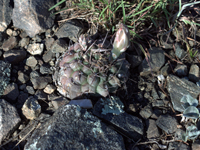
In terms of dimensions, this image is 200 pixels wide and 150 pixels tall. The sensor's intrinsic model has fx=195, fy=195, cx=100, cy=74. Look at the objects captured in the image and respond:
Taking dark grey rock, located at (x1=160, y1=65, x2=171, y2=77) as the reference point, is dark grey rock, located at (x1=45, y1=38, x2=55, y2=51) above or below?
above

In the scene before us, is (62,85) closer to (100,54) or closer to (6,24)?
(100,54)

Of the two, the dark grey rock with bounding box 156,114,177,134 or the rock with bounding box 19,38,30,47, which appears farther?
the rock with bounding box 19,38,30,47

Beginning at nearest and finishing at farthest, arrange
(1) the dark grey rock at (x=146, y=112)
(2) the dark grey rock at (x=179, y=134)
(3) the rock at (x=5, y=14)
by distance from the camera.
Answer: (2) the dark grey rock at (x=179, y=134) → (1) the dark grey rock at (x=146, y=112) → (3) the rock at (x=5, y=14)

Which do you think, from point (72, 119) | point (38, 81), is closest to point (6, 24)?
point (38, 81)

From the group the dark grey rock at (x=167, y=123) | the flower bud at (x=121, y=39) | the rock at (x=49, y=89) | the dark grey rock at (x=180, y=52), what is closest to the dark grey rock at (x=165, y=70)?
the dark grey rock at (x=180, y=52)

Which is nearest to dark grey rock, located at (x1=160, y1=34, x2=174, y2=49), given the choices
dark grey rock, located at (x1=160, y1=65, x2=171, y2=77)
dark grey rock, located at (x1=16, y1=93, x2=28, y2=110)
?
dark grey rock, located at (x1=160, y1=65, x2=171, y2=77)

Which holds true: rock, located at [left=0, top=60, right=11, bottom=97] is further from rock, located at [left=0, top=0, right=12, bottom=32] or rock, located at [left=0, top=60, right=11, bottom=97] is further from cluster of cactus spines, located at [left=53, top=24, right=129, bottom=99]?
cluster of cactus spines, located at [left=53, top=24, right=129, bottom=99]

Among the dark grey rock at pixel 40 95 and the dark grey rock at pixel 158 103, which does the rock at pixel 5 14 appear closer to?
the dark grey rock at pixel 40 95
